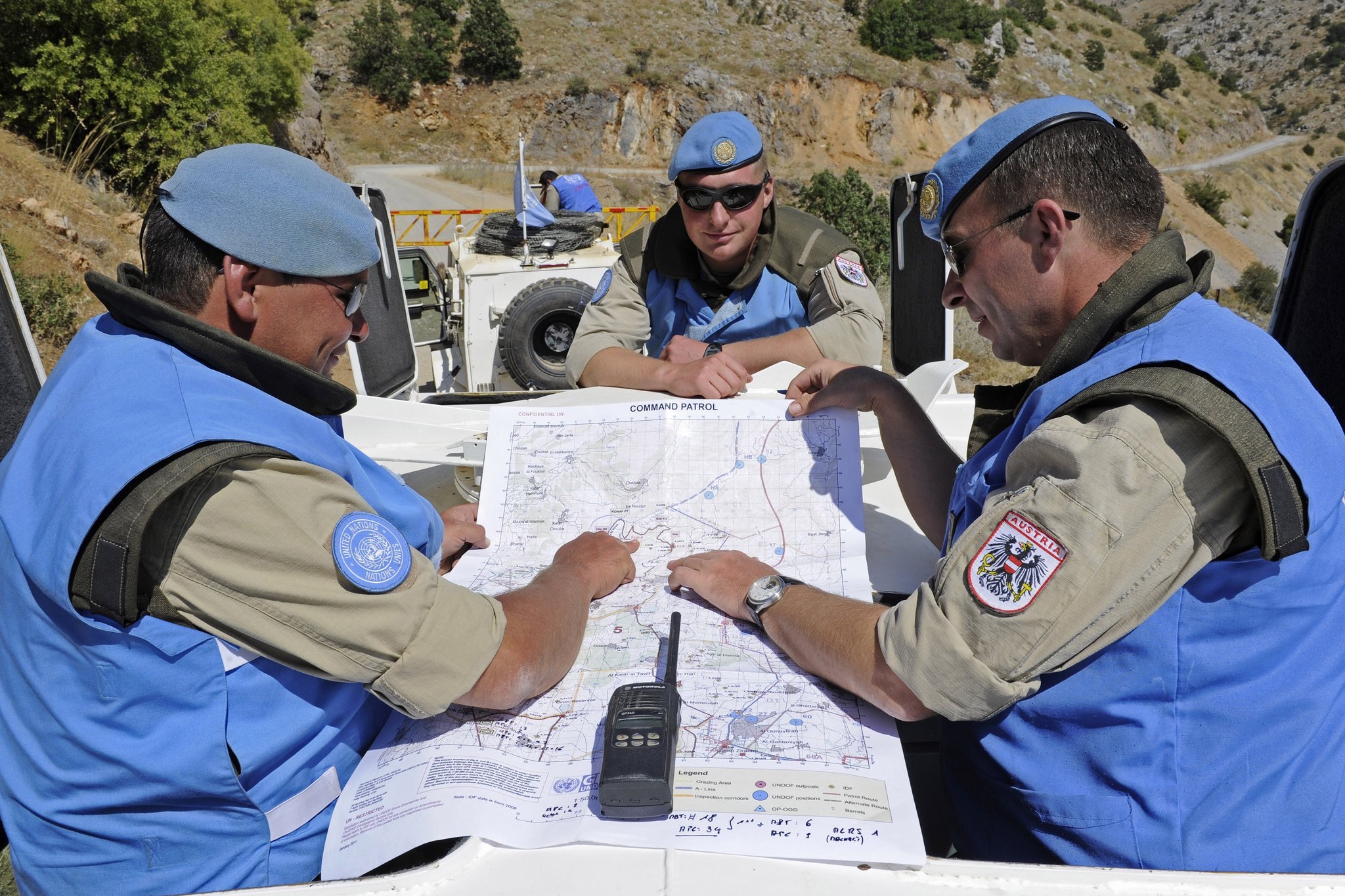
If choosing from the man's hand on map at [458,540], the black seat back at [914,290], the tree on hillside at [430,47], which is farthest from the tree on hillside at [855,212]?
the tree on hillside at [430,47]

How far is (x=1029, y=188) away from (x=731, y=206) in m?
1.53

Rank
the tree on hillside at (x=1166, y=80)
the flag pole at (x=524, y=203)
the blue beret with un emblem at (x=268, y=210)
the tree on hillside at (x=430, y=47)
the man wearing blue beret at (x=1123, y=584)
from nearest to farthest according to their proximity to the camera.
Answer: the man wearing blue beret at (x=1123, y=584)
the blue beret with un emblem at (x=268, y=210)
the flag pole at (x=524, y=203)
the tree on hillside at (x=430, y=47)
the tree on hillside at (x=1166, y=80)

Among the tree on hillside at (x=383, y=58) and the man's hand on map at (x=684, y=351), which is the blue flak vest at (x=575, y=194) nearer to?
the man's hand on map at (x=684, y=351)

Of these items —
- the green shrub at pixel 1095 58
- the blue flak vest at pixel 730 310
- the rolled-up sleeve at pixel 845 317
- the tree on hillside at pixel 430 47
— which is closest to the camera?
the rolled-up sleeve at pixel 845 317

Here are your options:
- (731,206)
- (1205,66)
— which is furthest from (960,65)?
(731,206)

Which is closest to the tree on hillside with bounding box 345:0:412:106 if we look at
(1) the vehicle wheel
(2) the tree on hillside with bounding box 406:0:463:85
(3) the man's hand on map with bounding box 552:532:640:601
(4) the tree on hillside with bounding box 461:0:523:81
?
(2) the tree on hillside with bounding box 406:0:463:85

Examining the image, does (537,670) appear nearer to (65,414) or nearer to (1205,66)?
(65,414)

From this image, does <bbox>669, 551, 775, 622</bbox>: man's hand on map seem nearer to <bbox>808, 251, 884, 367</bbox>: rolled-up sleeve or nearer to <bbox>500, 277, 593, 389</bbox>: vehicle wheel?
<bbox>808, 251, 884, 367</bbox>: rolled-up sleeve

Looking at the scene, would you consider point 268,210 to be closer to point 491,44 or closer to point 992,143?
point 992,143

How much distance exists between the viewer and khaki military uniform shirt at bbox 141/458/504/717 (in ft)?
3.52

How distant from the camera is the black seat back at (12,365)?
188 centimetres

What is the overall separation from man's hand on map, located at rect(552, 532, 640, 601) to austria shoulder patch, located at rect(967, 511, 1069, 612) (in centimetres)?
68

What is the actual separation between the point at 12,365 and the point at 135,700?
3.87ft

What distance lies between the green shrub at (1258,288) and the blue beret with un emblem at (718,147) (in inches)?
847
